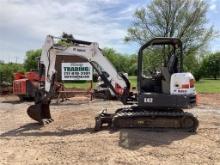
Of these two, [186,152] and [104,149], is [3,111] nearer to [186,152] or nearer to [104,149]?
[104,149]

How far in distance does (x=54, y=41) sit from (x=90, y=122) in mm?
2721

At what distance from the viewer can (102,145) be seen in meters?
9.84

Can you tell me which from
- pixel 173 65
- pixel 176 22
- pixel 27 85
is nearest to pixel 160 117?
pixel 173 65

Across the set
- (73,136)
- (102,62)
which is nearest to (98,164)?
(73,136)

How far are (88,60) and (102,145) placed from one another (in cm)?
376

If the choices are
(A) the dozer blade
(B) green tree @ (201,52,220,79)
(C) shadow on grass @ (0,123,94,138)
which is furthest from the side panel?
(B) green tree @ (201,52,220,79)

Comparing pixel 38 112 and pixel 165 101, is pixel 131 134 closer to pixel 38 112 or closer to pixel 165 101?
pixel 165 101

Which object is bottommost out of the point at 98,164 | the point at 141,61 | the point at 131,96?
the point at 98,164

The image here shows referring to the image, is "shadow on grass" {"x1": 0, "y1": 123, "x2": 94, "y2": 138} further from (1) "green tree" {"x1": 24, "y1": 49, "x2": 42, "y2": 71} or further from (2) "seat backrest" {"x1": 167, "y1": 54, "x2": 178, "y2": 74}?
(1) "green tree" {"x1": 24, "y1": 49, "x2": 42, "y2": 71}

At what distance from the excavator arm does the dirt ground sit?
871mm

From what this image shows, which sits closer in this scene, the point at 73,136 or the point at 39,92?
the point at 73,136

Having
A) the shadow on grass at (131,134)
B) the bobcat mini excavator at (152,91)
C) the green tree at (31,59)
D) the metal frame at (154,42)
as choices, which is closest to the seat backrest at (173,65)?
the bobcat mini excavator at (152,91)

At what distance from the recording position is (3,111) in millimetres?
18031

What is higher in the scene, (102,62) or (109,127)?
(102,62)
